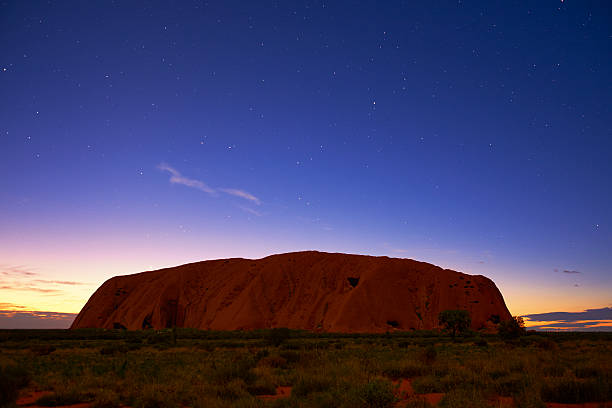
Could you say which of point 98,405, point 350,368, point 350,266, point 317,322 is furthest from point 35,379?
point 350,266

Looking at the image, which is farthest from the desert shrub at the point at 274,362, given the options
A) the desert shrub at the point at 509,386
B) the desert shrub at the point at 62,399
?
the desert shrub at the point at 509,386

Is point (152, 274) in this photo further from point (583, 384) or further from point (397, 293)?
point (583, 384)

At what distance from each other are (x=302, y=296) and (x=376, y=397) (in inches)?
3212

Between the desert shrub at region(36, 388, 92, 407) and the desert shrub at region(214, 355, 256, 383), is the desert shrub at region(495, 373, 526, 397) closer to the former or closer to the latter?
the desert shrub at region(214, 355, 256, 383)

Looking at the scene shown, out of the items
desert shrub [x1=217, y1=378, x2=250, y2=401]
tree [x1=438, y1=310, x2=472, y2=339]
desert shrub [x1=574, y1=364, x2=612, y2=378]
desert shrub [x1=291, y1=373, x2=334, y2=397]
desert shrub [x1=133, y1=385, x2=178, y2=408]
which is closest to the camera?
desert shrub [x1=133, y1=385, x2=178, y2=408]

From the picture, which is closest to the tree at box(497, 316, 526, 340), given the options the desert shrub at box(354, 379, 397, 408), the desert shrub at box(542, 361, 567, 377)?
the desert shrub at box(542, 361, 567, 377)

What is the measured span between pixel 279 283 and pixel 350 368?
3080 inches

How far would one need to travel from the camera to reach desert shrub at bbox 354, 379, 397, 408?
825cm

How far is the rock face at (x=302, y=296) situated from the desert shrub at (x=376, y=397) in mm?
69344

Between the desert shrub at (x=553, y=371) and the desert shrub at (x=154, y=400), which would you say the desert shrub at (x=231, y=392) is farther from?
the desert shrub at (x=553, y=371)

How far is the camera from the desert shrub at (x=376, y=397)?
8250 mm

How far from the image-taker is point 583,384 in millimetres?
9922

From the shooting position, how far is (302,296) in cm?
8825

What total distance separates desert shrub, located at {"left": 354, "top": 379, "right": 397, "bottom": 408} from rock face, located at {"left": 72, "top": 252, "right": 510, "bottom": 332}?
69.3m
